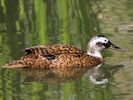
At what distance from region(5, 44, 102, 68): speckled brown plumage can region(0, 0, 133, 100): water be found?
148mm

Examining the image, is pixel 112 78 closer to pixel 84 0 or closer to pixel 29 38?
pixel 29 38

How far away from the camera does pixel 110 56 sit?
→ 11234 mm

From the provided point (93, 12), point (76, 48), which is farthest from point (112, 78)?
point (93, 12)

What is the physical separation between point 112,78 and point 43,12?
2603mm

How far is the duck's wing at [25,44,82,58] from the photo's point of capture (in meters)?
10.6

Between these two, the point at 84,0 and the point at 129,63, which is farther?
the point at 84,0

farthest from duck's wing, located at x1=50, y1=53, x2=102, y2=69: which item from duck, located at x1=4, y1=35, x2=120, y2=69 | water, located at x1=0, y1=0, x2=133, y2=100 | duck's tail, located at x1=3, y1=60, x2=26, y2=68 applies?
duck's tail, located at x1=3, y1=60, x2=26, y2=68

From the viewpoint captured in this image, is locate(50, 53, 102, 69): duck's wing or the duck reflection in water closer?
the duck reflection in water

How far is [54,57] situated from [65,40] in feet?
2.37

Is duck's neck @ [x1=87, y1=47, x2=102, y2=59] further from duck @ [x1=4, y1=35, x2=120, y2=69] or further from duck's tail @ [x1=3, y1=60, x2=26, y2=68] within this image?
duck's tail @ [x1=3, y1=60, x2=26, y2=68]

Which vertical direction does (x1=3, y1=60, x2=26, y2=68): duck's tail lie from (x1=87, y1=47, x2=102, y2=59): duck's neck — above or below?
below

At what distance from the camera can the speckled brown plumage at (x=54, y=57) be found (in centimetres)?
1060

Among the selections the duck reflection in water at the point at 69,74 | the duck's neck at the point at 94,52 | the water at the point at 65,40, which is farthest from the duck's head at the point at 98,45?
the duck reflection in water at the point at 69,74

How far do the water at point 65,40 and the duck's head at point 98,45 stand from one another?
0.51 feet
